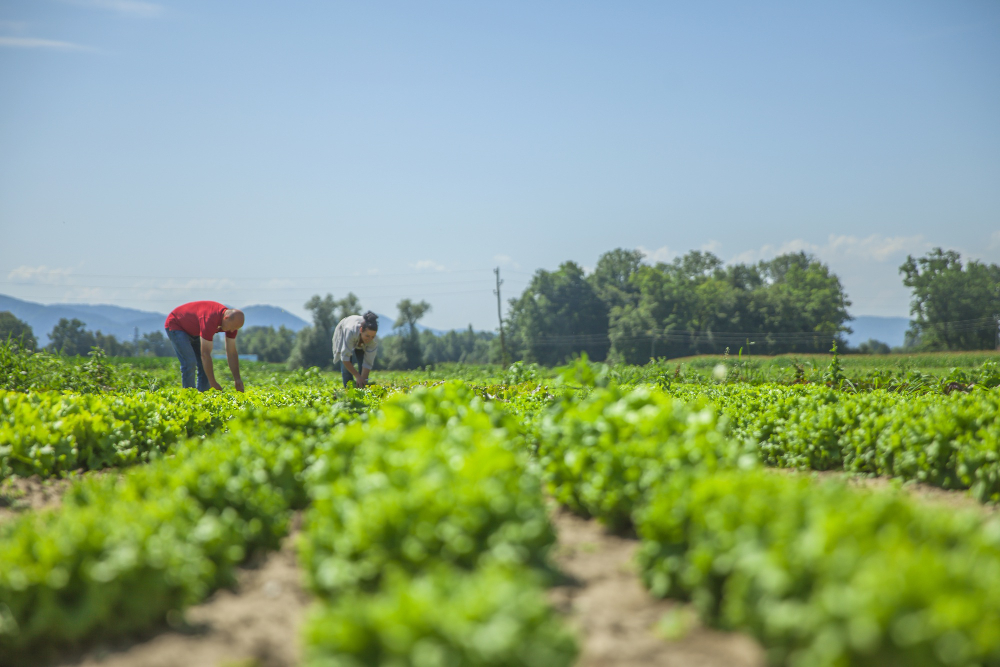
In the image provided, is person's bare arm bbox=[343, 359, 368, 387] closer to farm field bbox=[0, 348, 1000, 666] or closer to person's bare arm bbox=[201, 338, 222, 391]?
person's bare arm bbox=[201, 338, 222, 391]

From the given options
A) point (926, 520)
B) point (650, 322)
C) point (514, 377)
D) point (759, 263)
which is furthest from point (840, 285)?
point (926, 520)

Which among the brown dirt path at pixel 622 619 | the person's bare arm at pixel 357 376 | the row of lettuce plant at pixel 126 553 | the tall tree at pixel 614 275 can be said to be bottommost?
the brown dirt path at pixel 622 619

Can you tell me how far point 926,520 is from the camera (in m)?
2.46

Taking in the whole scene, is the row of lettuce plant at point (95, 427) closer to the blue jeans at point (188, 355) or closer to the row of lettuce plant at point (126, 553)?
the row of lettuce plant at point (126, 553)

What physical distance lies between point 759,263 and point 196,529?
350 ft

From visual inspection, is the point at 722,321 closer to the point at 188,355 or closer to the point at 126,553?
the point at 188,355

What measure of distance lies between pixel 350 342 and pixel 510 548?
739cm

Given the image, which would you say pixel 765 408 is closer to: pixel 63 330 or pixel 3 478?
pixel 3 478

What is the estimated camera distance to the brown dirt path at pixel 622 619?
2.41 m

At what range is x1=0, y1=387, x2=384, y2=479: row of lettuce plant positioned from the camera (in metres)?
5.45

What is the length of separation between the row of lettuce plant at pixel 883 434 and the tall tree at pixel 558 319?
248ft

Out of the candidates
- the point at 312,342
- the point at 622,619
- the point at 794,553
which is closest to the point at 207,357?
the point at 622,619

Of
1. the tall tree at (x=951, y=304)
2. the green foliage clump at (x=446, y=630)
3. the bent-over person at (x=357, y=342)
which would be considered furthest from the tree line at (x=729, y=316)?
the green foliage clump at (x=446, y=630)

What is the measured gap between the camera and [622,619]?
2748mm
